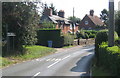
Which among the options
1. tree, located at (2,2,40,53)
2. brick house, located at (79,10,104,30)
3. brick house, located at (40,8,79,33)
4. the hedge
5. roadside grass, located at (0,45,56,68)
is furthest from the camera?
brick house, located at (79,10,104,30)

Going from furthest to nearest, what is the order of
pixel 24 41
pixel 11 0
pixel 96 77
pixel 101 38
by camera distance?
pixel 24 41, pixel 11 0, pixel 101 38, pixel 96 77

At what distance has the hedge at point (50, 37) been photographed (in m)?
45.2

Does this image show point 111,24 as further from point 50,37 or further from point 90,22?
point 90,22

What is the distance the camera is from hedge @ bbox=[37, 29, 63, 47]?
148 ft

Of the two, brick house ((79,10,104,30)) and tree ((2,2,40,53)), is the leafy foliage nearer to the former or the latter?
tree ((2,2,40,53))

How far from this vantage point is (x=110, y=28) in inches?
647

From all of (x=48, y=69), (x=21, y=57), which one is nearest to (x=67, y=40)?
(x=21, y=57)

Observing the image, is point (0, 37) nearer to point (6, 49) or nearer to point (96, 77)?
point (6, 49)

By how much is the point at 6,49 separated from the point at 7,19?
325cm

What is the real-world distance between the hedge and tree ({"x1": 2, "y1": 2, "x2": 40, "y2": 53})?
16.1 m

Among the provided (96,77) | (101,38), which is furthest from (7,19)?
(96,77)

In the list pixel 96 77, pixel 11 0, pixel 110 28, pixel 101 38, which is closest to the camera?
pixel 96 77

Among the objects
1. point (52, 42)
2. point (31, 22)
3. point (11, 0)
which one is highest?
point (11, 0)

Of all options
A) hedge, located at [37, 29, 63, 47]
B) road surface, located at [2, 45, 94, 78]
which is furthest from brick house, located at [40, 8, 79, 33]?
road surface, located at [2, 45, 94, 78]
